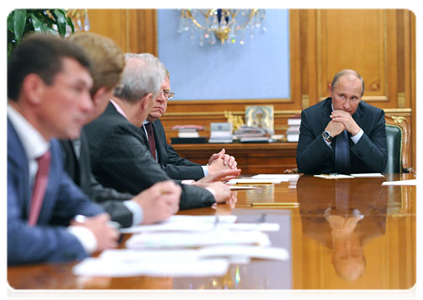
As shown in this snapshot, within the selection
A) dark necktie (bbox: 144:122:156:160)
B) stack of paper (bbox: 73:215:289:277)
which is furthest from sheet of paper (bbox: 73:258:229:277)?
dark necktie (bbox: 144:122:156:160)

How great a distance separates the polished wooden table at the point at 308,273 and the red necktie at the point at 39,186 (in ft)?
0.49

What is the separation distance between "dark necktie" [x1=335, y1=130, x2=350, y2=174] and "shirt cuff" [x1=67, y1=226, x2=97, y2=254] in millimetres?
2590

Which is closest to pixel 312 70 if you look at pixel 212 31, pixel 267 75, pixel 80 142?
pixel 267 75

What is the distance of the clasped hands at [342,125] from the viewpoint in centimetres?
351

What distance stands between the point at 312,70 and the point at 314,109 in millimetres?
2321

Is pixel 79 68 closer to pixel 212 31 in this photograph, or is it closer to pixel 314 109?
pixel 314 109

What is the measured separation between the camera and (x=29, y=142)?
1.11m

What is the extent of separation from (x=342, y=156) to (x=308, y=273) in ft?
8.39

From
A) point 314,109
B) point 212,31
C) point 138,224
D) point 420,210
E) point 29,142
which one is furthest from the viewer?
point 212,31

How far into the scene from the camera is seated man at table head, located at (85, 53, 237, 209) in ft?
6.19

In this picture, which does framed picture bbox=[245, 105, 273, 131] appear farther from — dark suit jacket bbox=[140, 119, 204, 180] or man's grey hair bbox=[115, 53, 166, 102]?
man's grey hair bbox=[115, 53, 166, 102]

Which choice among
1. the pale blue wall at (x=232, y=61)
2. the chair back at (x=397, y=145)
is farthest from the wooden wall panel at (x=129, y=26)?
the chair back at (x=397, y=145)

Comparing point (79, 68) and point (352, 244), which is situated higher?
point (79, 68)

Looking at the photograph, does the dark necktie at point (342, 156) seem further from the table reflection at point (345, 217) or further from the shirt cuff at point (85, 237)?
the shirt cuff at point (85, 237)
